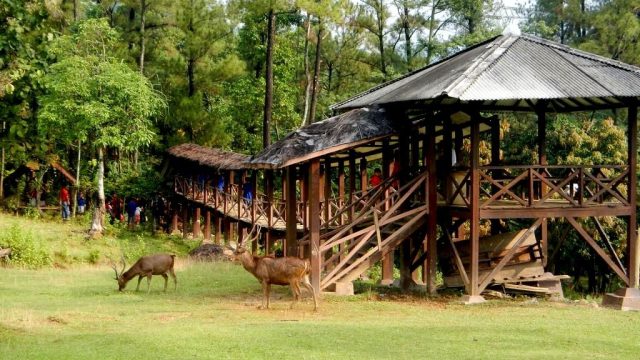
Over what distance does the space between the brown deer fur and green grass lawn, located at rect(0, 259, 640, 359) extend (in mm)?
494

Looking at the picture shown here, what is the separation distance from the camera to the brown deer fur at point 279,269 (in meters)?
15.0

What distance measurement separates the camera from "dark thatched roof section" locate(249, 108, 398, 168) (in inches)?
650

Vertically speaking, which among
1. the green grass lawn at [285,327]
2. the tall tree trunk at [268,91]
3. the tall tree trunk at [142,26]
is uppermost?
the tall tree trunk at [142,26]

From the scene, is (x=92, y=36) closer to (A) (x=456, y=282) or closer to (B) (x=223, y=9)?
(B) (x=223, y=9)

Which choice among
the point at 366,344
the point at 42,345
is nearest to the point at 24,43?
the point at 42,345

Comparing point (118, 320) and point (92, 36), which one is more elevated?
point (92, 36)

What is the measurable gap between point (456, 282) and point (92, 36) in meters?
21.8

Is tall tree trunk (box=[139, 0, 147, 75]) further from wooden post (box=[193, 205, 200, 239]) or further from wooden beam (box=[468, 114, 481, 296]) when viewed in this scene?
wooden beam (box=[468, 114, 481, 296])

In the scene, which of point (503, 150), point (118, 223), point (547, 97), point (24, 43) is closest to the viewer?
point (24, 43)

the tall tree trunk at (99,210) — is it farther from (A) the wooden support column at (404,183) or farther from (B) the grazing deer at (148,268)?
(A) the wooden support column at (404,183)

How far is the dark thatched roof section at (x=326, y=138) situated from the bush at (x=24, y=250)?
10794mm

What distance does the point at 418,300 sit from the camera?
17.3m

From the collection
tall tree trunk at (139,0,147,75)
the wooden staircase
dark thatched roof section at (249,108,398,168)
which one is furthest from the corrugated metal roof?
tall tree trunk at (139,0,147,75)

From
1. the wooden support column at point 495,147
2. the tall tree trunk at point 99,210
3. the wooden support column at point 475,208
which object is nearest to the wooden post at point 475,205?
the wooden support column at point 475,208
